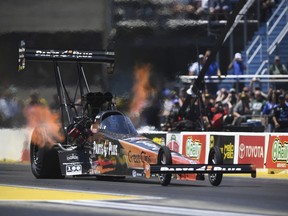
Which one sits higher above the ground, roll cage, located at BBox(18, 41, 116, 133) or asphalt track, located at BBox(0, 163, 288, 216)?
roll cage, located at BBox(18, 41, 116, 133)

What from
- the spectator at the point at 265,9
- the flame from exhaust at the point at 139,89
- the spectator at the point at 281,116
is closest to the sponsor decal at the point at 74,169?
the flame from exhaust at the point at 139,89

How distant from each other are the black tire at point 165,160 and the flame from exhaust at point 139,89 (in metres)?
8.42

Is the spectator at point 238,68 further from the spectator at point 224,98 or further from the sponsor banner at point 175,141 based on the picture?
the sponsor banner at point 175,141

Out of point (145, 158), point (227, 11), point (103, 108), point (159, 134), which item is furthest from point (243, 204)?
point (227, 11)

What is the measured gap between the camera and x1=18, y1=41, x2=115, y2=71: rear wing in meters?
23.3

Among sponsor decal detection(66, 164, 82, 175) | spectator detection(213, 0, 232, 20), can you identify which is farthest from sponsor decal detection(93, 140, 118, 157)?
spectator detection(213, 0, 232, 20)

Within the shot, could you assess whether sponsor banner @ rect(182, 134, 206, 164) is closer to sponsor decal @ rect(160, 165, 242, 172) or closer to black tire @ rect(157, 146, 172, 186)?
black tire @ rect(157, 146, 172, 186)

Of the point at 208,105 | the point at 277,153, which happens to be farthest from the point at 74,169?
the point at 208,105

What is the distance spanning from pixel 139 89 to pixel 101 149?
712cm

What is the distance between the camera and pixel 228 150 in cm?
2606

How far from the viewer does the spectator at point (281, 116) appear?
27953 mm

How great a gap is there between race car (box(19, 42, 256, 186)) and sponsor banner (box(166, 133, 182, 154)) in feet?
11.2

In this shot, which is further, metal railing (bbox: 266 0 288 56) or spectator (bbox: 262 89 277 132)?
metal railing (bbox: 266 0 288 56)

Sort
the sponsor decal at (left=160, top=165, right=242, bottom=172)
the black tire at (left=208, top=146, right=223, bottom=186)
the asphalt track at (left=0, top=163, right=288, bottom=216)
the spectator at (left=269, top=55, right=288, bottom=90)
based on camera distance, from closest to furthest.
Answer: the asphalt track at (left=0, top=163, right=288, bottom=216) < the sponsor decal at (left=160, top=165, right=242, bottom=172) < the black tire at (left=208, top=146, right=223, bottom=186) < the spectator at (left=269, top=55, right=288, bottom=90)
